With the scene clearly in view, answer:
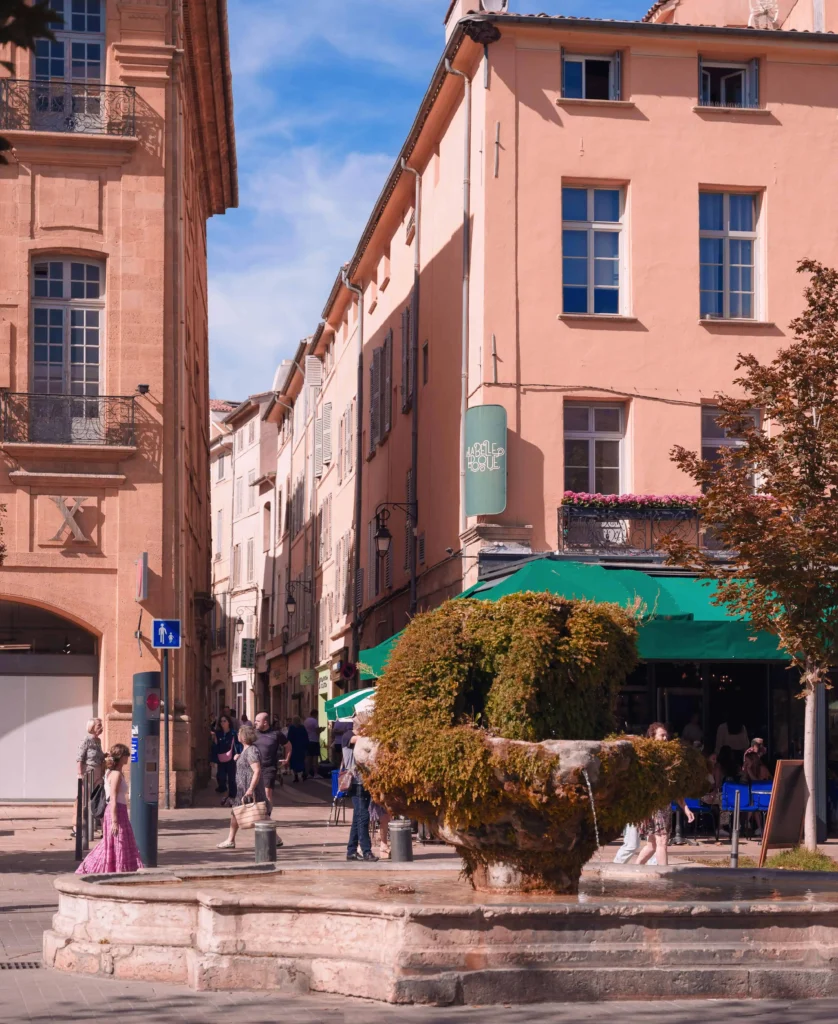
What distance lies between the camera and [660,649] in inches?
859

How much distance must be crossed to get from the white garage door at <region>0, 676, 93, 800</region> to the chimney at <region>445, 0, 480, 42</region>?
13144 mm

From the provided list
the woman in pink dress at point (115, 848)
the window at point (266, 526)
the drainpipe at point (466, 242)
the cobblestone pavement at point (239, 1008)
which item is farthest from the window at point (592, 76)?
the window at point (266, 526)

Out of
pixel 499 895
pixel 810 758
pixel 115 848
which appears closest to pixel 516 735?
pixel 499 895

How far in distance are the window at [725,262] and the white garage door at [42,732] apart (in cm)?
1212

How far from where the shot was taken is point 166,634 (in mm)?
24766

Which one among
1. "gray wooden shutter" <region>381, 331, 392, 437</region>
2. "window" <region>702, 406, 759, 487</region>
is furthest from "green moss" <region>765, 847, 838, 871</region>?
"gray wooden shutter" <region>381, 331, 392, 437</region>

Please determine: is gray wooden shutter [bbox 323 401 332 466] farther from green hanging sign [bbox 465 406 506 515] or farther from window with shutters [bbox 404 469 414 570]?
green hanging sign [bbox 465 406 506 515]

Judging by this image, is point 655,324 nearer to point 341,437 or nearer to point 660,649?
point 660,649

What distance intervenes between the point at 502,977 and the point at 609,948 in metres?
0.68

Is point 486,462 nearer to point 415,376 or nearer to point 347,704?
point 347,704

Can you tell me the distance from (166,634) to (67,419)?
173 inches

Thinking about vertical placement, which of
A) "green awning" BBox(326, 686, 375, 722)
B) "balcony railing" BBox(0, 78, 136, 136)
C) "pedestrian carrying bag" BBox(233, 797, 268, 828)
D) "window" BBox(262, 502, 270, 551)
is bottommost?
"pedestrian carrying bag" BBox(233, 797, 268, 828)

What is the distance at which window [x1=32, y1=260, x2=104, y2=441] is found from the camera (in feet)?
89.0

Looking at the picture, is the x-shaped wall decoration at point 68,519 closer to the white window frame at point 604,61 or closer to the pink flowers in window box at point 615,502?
the pink flowers in window box at point 615,502
